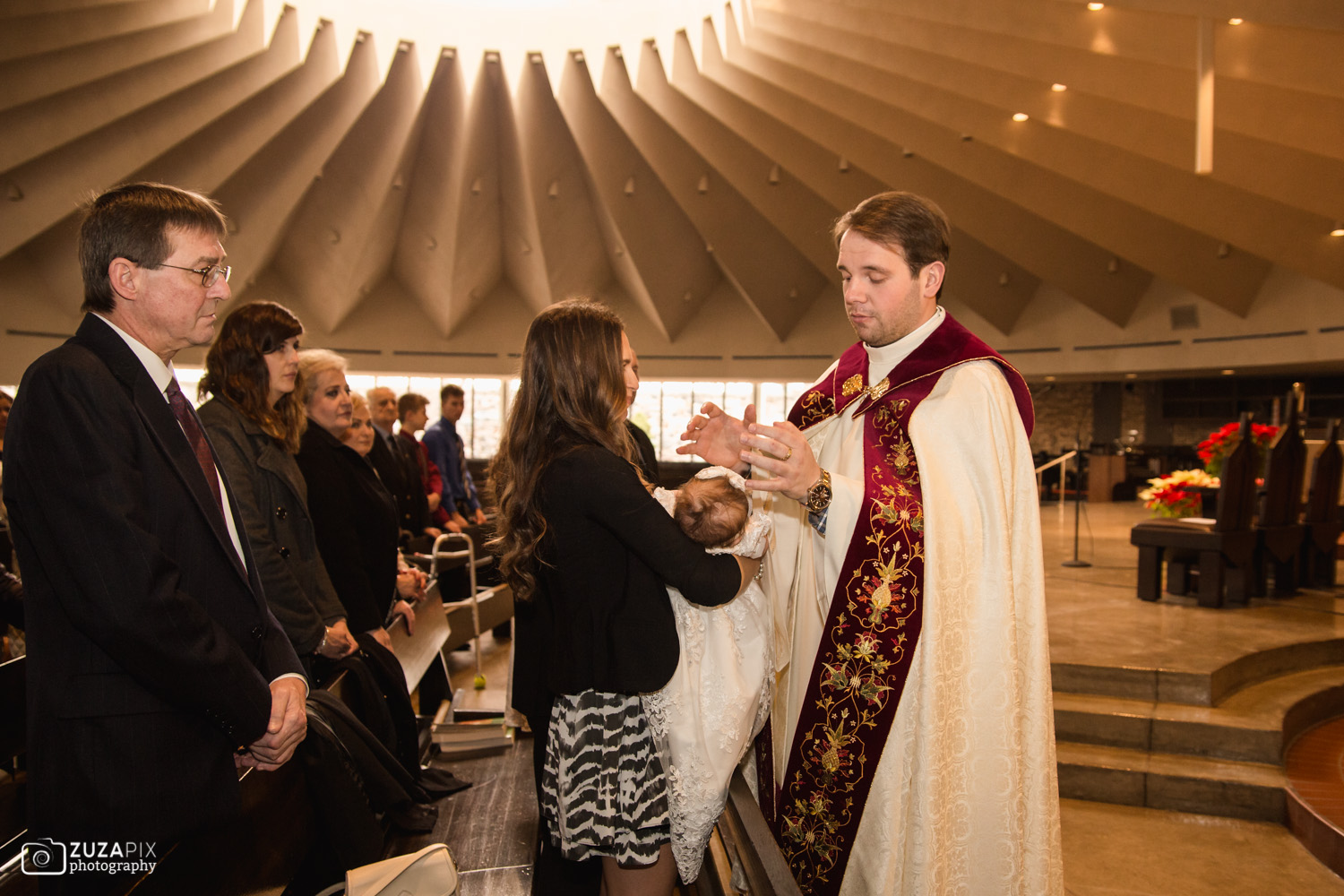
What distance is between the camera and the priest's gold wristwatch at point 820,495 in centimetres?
165

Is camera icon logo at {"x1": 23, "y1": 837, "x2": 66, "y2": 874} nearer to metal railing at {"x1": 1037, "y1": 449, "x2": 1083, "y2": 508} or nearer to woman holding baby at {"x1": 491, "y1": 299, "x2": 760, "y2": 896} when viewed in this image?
woman holding baby at {"x1": 491, "y1": 299, "x2": 760, "y2": 896}

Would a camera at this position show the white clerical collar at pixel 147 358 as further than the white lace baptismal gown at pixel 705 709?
No

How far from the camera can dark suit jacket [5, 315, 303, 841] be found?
3.82 feet

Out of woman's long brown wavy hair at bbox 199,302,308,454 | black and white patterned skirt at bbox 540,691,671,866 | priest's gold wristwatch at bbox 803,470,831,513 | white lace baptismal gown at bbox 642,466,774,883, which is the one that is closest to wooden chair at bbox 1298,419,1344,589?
priest's gold wristwatch at bbox 803,470,831,513

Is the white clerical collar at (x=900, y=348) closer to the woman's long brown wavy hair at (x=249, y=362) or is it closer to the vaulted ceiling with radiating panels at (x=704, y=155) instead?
the woman's long brown wavy hair at (x=249, y=362)

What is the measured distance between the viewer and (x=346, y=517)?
107 inches

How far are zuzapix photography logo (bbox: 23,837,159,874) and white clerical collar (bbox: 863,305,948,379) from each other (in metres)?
1.59

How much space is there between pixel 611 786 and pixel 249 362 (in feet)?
4.87

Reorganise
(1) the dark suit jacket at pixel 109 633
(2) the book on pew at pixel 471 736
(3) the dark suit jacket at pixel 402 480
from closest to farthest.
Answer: (1) the dark suit jacket at pixel 109 633
(2) the book on pew at pixel 471 736
(3) the dark suit jacket at pixel 402 480

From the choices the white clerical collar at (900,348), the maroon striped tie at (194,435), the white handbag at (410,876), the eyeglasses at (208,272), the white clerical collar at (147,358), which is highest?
the eyeglasses at (208,272)

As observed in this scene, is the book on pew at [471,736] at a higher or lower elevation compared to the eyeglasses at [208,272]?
lower

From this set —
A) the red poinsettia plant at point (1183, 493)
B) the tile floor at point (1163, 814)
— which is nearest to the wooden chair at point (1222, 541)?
the tile floor at point (1163, 814)

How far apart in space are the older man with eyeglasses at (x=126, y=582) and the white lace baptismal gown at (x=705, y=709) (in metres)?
0.67

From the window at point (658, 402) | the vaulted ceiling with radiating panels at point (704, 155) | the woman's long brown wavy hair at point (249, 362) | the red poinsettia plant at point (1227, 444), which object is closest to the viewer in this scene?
the woman's long brown wavy hair at point (249, 362)
